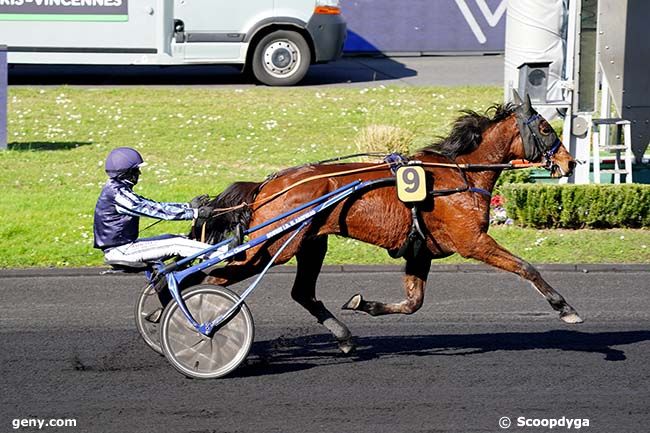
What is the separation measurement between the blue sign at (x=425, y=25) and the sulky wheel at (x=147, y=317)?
546 inches

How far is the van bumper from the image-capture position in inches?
664

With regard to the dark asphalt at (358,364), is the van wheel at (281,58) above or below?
above

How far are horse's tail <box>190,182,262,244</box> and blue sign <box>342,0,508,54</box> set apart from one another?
1378cm

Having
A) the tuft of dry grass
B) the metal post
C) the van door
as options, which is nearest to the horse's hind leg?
the tuft of dry grass

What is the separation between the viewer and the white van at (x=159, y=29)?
1638cm

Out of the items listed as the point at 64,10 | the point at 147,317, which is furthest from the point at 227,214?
the point at 64,10

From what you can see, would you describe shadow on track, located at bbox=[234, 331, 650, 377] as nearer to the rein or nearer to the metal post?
the rein

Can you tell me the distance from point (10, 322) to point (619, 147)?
23.5 ft

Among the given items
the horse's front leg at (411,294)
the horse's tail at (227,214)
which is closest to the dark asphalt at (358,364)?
the horse's front leg at (411,294)

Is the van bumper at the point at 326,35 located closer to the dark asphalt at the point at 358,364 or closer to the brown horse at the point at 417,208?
the dark asphalt at the point at 358,364

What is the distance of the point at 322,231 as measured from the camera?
7062 millimetres

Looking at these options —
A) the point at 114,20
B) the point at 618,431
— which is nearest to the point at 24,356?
the point at 618,431

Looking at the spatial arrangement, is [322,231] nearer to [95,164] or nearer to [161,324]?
[161,324]

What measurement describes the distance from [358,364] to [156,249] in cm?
150
